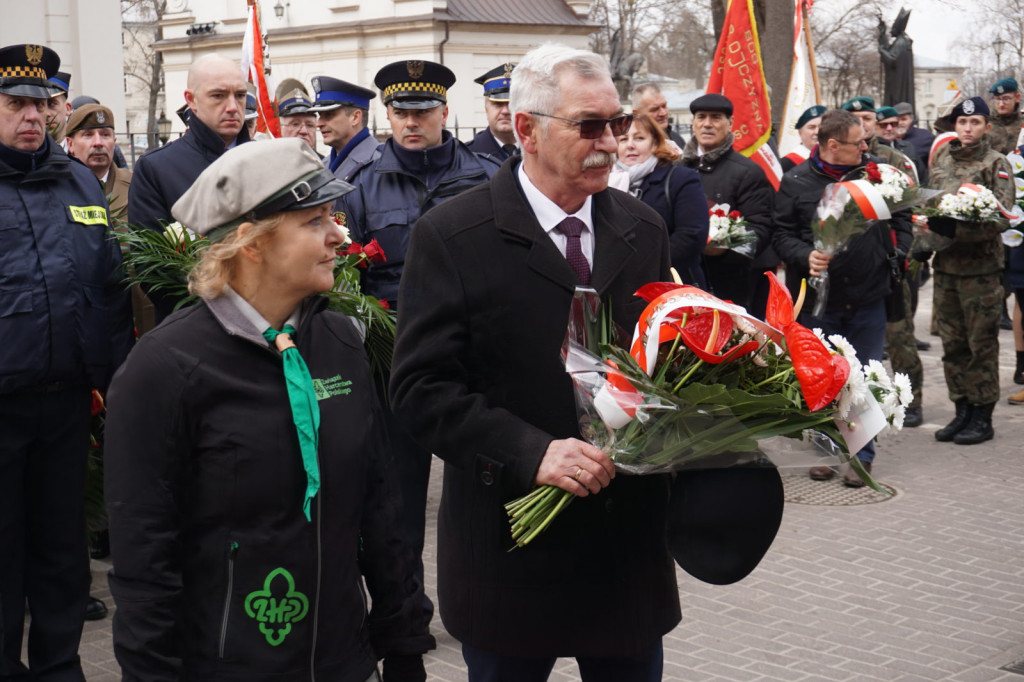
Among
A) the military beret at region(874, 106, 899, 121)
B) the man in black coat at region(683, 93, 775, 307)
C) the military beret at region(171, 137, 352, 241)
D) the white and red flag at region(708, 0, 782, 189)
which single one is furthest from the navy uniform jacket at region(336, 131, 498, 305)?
the military beret at region(874, 106, 899, 121)

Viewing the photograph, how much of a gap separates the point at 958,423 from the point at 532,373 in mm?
7100

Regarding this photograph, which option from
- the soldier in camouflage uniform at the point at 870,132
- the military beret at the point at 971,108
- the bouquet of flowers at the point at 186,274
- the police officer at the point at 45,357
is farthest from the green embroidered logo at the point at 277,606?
the military beret at the point at 971,108

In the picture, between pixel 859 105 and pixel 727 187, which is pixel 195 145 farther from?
pixel 859 105

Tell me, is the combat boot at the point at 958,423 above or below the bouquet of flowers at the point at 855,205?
below

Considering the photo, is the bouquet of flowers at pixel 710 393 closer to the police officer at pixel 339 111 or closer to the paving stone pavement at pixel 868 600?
the paving stone pavement at pixel 868 600

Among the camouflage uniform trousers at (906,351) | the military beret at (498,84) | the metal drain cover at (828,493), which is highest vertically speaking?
the military beret at (498,84)

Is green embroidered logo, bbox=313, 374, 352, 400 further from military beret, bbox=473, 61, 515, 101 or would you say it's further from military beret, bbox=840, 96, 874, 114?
military beret, bbox=840, 96, 874, 114

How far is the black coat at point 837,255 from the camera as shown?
309 inches

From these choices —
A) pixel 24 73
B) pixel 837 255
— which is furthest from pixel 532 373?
pixel 837 255

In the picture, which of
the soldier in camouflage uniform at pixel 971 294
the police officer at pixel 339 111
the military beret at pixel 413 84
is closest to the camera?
the military beret at pixel 413 84

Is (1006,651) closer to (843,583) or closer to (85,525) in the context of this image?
(843,583)

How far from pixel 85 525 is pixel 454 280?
8.83ft

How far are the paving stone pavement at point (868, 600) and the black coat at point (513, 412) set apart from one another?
200 cm

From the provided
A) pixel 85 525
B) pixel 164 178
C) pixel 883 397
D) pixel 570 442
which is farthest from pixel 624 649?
pixel 164 178
